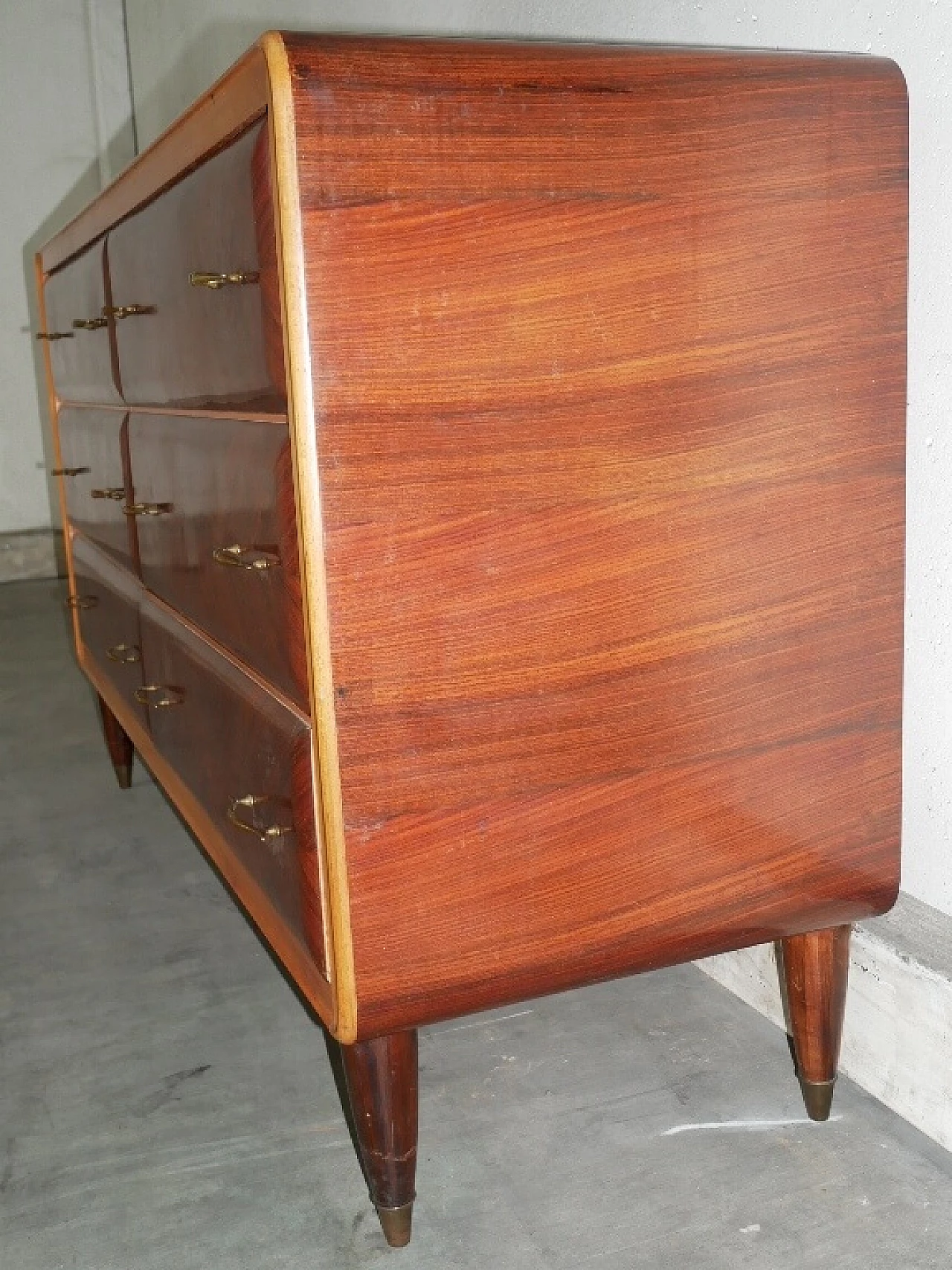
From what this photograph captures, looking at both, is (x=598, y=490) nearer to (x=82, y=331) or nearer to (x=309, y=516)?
(x=309, y=516)

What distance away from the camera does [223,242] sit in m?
1.16

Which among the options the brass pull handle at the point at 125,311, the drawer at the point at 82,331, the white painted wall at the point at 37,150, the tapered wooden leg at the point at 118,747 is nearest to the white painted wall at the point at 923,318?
the brass pull handle at the point at 125,311

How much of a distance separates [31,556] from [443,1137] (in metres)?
4.34

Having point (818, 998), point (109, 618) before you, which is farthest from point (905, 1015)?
point (109, 618)

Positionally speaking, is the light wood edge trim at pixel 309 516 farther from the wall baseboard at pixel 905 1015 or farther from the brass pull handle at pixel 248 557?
the wall baseboard at pixel 905 1015

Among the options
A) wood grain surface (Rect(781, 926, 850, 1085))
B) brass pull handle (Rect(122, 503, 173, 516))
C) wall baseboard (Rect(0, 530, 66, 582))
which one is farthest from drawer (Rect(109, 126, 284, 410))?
wall baseboard (Rect(0, 530, 66, 582))

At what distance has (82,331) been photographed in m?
2.04

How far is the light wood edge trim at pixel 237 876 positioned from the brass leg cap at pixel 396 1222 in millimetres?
195

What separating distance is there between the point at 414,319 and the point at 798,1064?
2.82ft

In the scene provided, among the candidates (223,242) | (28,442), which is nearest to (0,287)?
(28,442)

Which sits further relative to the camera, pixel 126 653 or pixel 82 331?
pixel 82 331

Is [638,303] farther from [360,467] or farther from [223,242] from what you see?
[223,242]

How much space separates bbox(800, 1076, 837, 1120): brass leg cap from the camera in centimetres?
133

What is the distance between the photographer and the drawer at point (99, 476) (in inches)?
72.0
